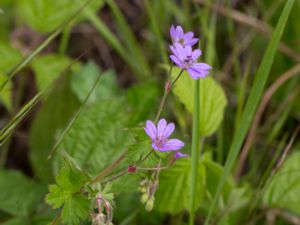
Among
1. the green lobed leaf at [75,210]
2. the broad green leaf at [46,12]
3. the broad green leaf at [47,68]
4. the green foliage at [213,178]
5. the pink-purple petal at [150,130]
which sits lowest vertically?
the green foliage at [213,178]

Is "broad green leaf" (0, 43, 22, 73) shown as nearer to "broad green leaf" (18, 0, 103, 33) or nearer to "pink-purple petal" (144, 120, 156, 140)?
"broad green leaf" (18, 0, 103, 33)

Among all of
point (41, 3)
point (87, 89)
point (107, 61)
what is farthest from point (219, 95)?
point (107, 61)

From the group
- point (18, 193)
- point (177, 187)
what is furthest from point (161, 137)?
point (18, 193)

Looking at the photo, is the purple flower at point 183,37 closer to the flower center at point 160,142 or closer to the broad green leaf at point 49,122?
the flower center at point 160,142

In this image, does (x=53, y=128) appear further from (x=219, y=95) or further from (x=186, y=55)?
(x=186, y=55)

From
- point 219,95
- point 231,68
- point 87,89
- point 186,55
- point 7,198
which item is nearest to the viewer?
point 186,55

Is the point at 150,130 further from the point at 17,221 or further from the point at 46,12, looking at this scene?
the point at 46,12

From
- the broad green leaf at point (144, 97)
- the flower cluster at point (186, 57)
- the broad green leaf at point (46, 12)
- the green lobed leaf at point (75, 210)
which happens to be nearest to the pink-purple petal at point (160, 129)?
the flower cluster at point (186, 57)
